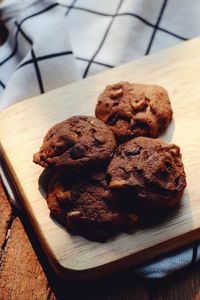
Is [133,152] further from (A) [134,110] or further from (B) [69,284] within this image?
(B) [69,284]

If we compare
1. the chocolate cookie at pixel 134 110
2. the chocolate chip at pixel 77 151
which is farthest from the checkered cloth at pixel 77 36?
the chocolate chip at pixel 77 151

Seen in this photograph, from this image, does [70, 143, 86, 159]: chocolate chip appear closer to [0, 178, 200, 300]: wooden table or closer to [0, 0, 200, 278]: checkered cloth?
[0, 178, 200, 300]: wooden table

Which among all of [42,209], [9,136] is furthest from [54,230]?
[9,136]

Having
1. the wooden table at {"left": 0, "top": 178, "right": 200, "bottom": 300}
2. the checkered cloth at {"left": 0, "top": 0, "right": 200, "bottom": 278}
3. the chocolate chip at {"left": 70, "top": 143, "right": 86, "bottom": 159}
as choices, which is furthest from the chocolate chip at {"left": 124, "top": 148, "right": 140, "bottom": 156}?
the checkered cloth at {"left": 0, "top": 0, "right": 200, "bottom": 278}

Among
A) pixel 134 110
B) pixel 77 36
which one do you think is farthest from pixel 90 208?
pixel 77 36

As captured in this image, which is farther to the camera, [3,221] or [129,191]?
[3,221]

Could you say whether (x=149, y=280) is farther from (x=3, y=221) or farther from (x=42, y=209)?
(x=3, y=221)
